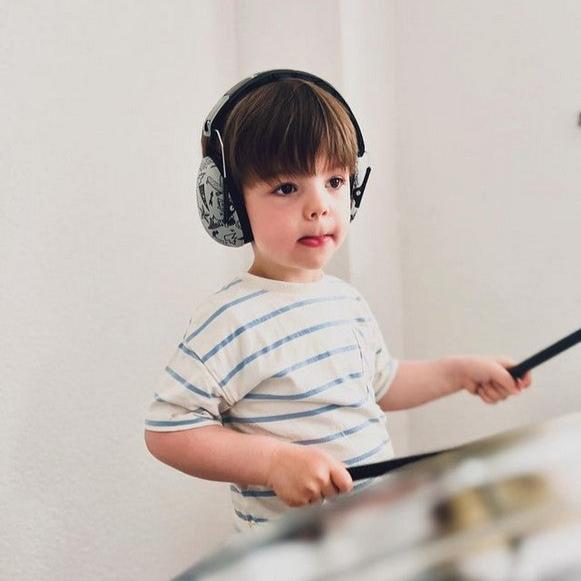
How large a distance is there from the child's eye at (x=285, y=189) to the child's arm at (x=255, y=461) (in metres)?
0.26

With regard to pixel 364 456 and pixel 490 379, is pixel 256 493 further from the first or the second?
pixel 490 379

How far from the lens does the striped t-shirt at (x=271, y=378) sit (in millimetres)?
709

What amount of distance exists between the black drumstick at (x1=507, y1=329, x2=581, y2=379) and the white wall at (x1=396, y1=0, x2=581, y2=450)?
0.28m

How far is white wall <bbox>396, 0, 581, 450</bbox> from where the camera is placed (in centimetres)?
105

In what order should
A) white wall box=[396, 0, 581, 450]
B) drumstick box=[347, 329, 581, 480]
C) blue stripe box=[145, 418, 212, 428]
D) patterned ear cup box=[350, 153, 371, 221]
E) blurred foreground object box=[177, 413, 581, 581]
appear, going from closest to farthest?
blurred foreground object box=[177, 413, 581, 581]
drumstick box=[347, 329, 581, 480]
blue stripe box=[145, 418, 212, 428]
patterned ear cup box=[350, 153, 371, 221]
white wall box=[396, 0, 581, 450]

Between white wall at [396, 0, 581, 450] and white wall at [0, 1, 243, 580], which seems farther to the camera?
white wall at [396, 0, 581, 450]

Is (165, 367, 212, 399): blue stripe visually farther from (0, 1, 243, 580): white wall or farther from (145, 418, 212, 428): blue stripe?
(0, 1, 243, 580): white wall

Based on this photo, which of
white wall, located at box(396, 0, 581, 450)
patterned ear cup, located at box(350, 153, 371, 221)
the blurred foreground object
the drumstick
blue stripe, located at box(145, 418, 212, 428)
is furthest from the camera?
white wall, located at box(396, 0, 581, 450)

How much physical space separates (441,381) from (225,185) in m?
0.41

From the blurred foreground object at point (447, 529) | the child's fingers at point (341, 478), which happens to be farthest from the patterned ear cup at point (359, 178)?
the blurred foreground object at point (447, 529)

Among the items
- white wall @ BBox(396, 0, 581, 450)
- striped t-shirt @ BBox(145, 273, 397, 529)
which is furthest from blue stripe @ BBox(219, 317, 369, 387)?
white wall @ BBox(396, 0, 581, 450)

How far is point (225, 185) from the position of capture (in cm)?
74

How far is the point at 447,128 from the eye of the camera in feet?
3.79

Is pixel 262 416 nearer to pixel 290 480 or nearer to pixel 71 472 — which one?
pixel 290 480
